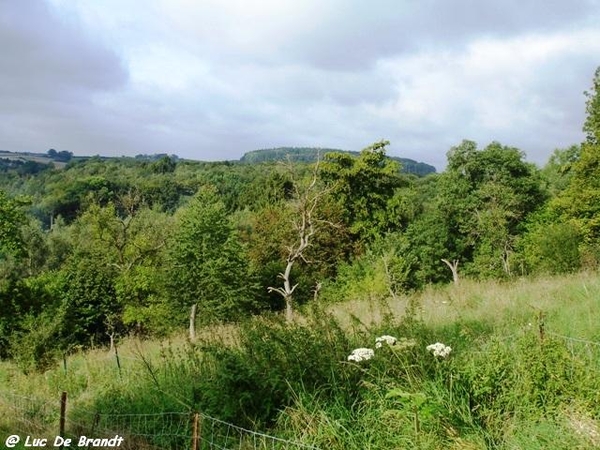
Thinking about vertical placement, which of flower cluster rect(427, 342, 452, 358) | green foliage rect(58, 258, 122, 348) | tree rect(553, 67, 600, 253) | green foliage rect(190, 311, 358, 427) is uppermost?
tree rect(553, 67, 600, 253)

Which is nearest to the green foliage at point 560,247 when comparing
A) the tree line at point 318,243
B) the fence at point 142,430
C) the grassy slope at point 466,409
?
the tree line at point 318,243

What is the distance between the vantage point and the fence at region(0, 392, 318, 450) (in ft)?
13.3

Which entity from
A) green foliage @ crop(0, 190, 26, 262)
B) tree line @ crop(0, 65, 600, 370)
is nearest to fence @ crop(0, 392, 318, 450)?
tree line @ crop(0, 65, 600, 370)

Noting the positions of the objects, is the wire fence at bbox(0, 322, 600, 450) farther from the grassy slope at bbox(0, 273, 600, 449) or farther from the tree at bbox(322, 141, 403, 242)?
the tree at bbox(322, 141, 403, 242)

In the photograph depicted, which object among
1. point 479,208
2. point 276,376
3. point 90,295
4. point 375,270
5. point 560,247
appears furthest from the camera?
point 479,208

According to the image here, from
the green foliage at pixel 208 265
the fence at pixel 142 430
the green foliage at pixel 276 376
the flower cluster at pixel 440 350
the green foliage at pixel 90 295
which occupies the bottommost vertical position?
the green foliage at pixel 90 295

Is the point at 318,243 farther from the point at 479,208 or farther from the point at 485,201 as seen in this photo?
the point at 485,201

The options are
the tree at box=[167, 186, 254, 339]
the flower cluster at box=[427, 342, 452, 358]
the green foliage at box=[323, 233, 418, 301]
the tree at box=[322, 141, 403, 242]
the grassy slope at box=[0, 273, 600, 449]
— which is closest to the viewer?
the grassy slope at box=[0, 273, 600, 449]

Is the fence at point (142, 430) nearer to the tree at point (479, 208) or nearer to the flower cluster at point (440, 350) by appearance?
the flower cluster at point (440, 350)

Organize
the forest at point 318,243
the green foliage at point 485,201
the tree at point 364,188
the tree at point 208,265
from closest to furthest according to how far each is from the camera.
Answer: the forest at point 318,243 → the tree at point 208,265 → the green foliage at point 485,201 → the tree at point 364,188

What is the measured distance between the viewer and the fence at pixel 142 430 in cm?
405

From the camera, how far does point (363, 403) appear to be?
13.5ft

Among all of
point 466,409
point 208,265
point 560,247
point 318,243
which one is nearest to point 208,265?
point 208,265

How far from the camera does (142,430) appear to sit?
5.16 m
